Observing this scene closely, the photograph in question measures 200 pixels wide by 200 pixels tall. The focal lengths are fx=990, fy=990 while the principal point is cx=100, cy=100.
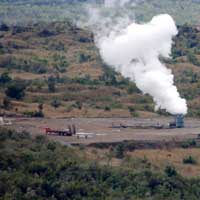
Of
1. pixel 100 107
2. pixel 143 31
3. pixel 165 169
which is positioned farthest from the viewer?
pixel 100 107

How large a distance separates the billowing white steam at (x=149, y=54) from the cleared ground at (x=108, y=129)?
2.74m

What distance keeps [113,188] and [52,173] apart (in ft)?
14.3

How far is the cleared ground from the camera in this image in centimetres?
8801

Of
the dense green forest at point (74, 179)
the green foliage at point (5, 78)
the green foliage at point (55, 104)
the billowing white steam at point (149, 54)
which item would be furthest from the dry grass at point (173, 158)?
the green foliage at point (5, 78)

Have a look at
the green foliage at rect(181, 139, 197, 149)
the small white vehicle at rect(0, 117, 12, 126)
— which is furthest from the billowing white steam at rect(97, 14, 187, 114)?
the small white vehicle at rect(0, 117, 12, 126)

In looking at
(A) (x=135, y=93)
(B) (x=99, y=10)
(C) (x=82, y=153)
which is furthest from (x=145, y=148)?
(B) (x=99, y=10)

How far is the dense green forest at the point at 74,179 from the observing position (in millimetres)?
66312

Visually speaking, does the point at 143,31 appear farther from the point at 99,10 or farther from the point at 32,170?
the point at 99,10

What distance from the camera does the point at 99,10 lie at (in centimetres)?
13538

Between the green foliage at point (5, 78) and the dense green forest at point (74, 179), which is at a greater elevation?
the green foliage at point (5, 78)

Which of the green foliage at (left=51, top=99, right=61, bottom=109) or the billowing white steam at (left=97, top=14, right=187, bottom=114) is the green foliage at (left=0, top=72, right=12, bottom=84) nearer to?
the green foliage at (left=51, top=99, right=61, bottom=109)

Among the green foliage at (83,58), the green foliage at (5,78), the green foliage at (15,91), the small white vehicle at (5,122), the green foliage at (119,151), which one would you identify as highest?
the green foliage at (83,58)

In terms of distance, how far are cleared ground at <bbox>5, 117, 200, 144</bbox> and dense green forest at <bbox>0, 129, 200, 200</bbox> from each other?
41.5 ft

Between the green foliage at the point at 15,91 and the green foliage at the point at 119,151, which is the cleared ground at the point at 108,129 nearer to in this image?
the green foliage at the point at 119,151
